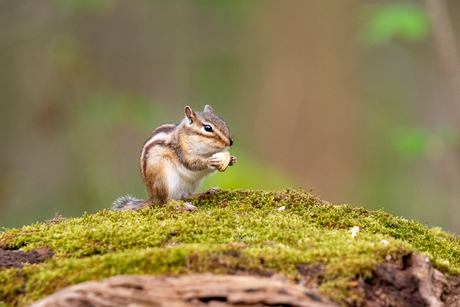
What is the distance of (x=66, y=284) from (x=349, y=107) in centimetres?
633

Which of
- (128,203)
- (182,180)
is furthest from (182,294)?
(128,203)

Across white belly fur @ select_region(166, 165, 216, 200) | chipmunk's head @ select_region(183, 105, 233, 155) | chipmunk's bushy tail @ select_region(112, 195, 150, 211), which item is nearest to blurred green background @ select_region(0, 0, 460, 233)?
chipmunk's bushy tail @ select_region(112, 195, 150, 211)

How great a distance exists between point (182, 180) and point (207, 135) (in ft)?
1.56

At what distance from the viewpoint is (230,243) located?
2316 mm

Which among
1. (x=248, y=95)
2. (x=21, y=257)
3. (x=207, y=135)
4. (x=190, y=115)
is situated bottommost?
(x=21, y=257)

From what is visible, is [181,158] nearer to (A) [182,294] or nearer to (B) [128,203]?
(B) [128,203]

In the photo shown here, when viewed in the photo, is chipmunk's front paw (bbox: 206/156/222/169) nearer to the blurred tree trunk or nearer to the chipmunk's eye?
the chipmunk's eye

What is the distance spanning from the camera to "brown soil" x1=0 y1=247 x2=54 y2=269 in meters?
2.24

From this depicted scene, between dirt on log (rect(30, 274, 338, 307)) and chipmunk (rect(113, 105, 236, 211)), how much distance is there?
85.9 inches

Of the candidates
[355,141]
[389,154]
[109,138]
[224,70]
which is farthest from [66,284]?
[224,70]

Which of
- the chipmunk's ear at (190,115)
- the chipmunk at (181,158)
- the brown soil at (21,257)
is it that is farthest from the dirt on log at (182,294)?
the chipmunk's ear at (190,115)

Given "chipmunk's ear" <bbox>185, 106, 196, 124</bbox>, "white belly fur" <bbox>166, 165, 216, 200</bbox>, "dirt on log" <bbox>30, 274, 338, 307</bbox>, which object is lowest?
"dirt on log" <bbox>30, 274, 338, 307</bbox>

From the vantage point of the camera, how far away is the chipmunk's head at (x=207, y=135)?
13.2 feet

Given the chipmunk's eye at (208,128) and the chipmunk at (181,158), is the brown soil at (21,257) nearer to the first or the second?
the chipmunk at (181,158)
